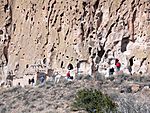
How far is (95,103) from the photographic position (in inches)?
447

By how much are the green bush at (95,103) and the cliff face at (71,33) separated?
1058 cm

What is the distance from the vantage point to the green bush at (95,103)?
10.4m

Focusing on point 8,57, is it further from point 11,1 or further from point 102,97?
point 102,97

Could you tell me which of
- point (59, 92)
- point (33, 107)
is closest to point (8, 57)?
point (59, 92)

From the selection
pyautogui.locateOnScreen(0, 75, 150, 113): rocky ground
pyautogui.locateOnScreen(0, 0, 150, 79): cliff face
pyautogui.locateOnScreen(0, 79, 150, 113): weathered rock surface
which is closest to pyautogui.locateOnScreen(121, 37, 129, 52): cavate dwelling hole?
pyautogui.locateOnScreen(0, 0, 150, 79): cliff face

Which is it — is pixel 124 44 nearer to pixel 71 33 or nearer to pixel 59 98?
pixel 71 33

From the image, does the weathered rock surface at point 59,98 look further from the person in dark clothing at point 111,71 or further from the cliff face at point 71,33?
the cliff face at point 71,33

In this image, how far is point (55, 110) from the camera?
44.2 ft

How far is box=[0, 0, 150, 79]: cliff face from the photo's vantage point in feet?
76.8

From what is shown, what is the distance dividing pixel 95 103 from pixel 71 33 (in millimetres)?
15360

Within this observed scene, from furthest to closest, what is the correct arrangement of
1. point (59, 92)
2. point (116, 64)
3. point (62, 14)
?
point (62, 14), point (116, 64), point (59, 92)

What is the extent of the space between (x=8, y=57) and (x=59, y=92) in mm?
16045

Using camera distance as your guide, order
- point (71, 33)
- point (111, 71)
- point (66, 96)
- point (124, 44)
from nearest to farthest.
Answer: point (66, 96), point (111, 71), point (124, 44), point (71, 33)

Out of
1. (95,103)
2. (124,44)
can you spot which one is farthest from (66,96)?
(124,44)
